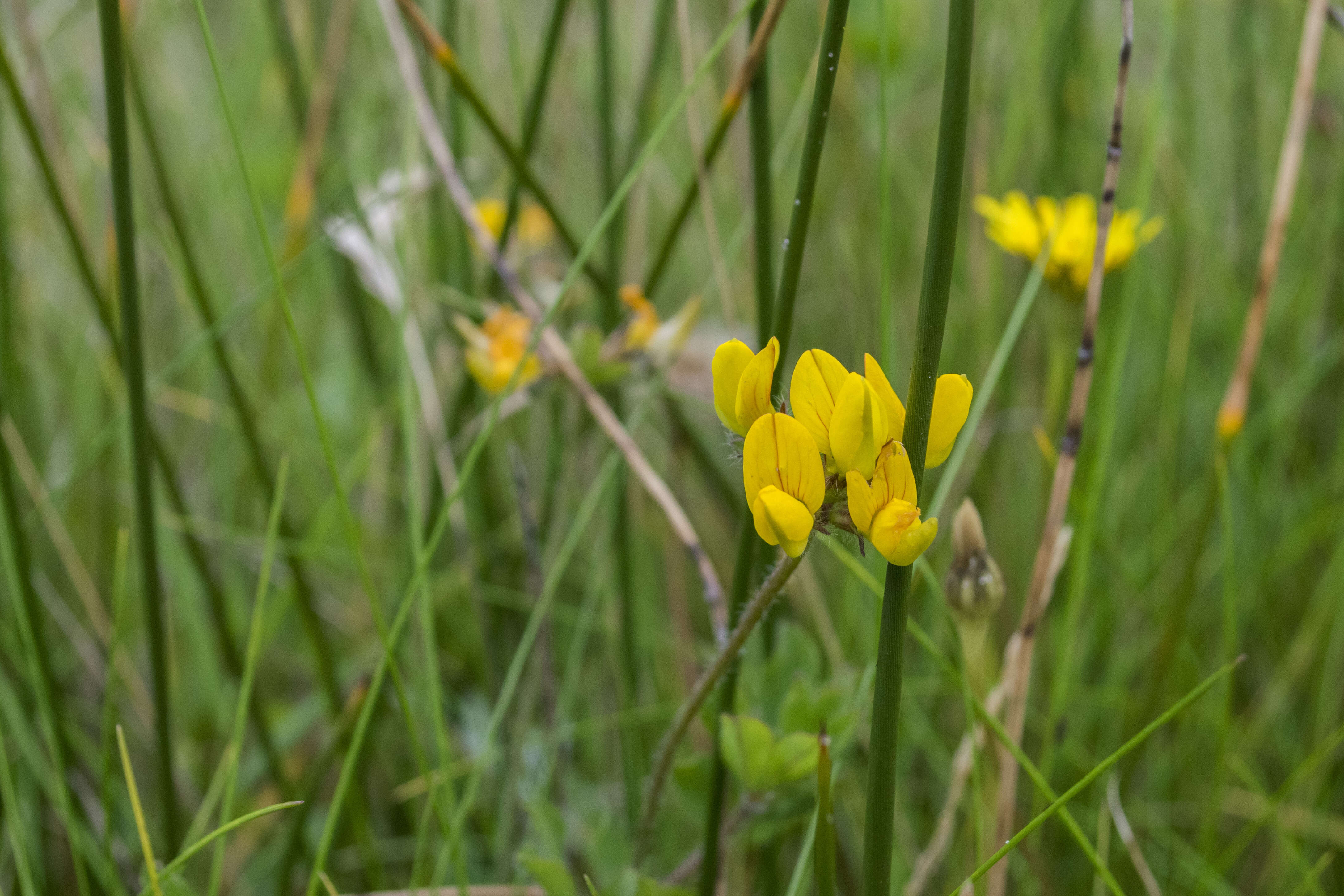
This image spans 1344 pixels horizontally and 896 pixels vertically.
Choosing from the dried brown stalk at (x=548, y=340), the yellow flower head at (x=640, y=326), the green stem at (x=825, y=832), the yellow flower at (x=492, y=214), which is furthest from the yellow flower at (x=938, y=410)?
the yellow flower at (x=492, y=214)

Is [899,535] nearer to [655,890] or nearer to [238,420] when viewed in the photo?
[655,890]

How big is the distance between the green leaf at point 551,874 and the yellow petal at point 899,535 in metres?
0.26

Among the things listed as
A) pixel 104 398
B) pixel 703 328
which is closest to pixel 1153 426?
pixel 703 328

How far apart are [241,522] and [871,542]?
3.32ft

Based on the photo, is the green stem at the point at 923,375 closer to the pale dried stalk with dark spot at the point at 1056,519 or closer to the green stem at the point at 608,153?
the pale dried stalk with dark spot at the point at 1056,519

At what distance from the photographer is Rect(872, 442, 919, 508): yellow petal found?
28 centimetres

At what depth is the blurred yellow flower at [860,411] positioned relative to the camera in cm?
28

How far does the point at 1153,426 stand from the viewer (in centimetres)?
115

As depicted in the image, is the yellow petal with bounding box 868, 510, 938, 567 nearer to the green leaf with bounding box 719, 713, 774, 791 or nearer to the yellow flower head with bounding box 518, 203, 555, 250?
the green leaf with bounding box 719, 713, 774, 791

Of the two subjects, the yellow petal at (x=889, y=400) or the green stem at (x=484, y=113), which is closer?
the yellow petal at (x=889, y=400)

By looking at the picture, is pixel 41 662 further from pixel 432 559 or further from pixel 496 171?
pixel 496 171

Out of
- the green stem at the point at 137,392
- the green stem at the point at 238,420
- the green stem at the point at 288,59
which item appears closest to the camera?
the green stem at the point at 137,392

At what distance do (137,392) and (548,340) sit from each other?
274mm

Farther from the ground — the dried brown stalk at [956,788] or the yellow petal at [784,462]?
the yellow petal at [784,462]
